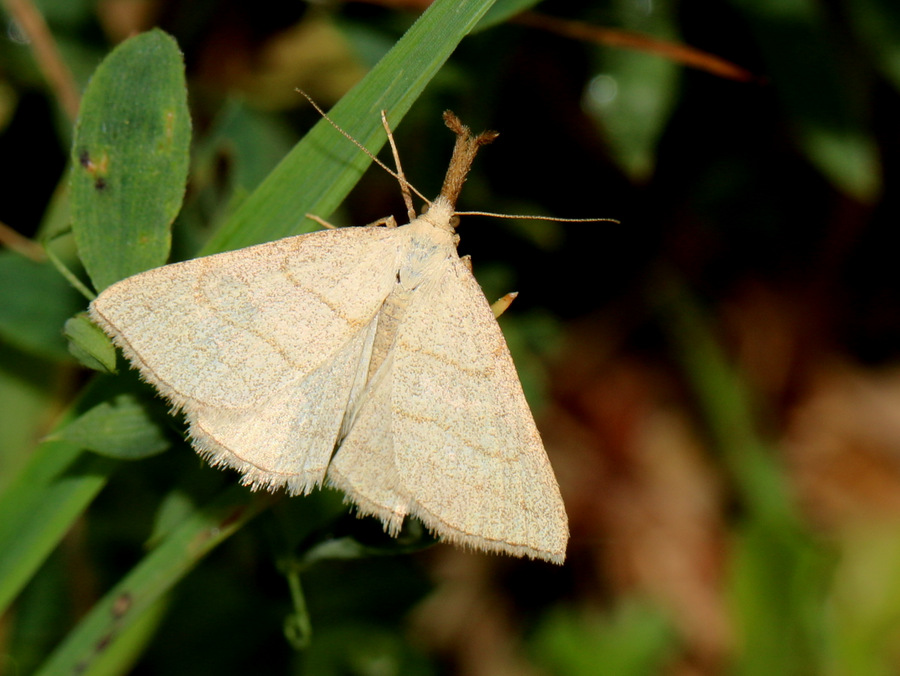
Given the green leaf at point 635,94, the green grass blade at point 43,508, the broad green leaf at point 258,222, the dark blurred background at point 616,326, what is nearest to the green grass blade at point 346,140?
the broad green leaf at point 258,222

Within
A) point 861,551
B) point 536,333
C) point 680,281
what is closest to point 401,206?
point 536,333

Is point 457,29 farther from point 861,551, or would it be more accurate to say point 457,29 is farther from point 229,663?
point 861,551

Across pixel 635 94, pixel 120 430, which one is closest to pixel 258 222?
pixel 120 430

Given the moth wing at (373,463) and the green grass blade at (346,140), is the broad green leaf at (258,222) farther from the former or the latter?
the moth wing at (373,463)

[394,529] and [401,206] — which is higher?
[394,529]

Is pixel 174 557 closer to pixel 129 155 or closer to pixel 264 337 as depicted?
pixel 264 337

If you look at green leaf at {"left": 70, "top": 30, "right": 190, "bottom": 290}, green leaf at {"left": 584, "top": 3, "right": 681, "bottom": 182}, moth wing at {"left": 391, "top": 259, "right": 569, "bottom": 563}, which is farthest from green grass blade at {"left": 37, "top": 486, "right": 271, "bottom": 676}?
green leaf at {"left": 584, "top": 3, "right": 681, "bottom": 182}
